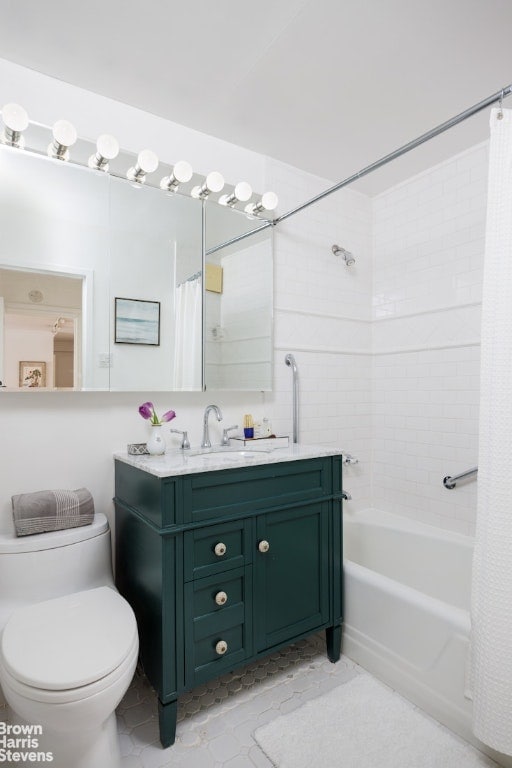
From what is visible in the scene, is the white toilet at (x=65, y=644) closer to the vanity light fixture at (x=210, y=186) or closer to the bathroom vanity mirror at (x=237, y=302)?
the bathroom vanity mirror at (x=237, y=302)

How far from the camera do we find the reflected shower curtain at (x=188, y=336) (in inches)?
83.5

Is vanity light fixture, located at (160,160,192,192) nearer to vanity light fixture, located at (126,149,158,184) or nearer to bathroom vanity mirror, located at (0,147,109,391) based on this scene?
vanity light fixture, located at (126,149,158,184)

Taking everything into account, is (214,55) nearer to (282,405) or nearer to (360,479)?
(282,405)

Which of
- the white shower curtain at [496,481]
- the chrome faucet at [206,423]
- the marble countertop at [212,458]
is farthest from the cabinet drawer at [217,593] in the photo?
the white shower curtain at [496,481]

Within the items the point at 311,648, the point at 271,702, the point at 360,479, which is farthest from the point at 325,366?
the point at 271,702

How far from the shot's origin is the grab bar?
2.38m

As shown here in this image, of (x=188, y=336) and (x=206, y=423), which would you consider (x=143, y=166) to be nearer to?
(x=188, y=336)

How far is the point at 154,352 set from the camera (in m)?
2.05

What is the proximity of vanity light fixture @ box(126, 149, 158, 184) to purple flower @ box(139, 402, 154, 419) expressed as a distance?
1048mm

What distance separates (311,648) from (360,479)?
1.14 metres

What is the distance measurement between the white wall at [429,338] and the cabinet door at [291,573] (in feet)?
3.25

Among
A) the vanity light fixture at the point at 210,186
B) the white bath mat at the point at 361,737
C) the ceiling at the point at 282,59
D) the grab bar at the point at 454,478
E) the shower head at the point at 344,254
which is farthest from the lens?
the shower head at the point at 344,254

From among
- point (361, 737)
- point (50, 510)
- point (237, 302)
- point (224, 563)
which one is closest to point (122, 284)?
point (237, 302)

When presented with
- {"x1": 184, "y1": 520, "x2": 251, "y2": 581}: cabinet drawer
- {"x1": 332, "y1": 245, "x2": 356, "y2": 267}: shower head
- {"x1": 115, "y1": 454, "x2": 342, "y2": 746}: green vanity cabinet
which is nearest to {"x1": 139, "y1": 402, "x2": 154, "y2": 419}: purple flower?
{"x1": 115, "y1": 454, "x2": 342, "y2": 746}: green vanity cabinet
